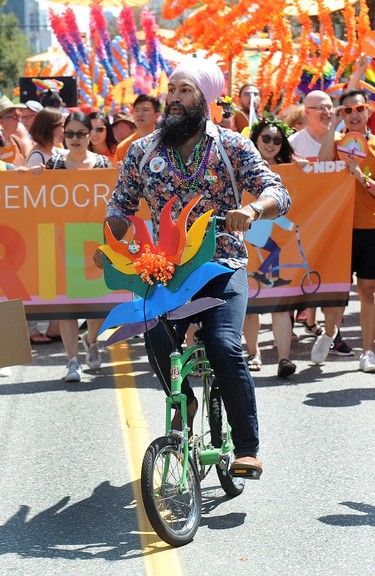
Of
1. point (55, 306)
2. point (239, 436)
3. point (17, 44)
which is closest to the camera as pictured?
point (239, 436)

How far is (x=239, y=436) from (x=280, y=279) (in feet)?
14.8

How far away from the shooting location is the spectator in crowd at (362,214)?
9.39m

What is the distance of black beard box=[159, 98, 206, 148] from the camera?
5.32m

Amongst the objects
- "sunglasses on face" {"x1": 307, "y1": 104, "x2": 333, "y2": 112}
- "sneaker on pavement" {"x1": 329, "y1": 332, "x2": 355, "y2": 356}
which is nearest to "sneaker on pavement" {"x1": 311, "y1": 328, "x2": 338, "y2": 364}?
"sneaker on pavement" {"x1": 329, "y1": 332, "x2": 355, "y2": 356}

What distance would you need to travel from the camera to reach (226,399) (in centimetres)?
536

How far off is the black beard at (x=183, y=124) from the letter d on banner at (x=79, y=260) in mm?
4346

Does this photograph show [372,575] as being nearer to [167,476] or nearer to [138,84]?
[167,476]

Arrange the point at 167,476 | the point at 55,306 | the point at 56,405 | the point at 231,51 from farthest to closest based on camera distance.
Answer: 1. the point at 231,51
2. the point at 55,306
3. the point at 56,405
4. the point at 167,476

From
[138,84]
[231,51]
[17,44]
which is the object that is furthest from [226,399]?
[17,44]

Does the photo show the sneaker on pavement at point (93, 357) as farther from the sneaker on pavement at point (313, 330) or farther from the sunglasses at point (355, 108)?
the sunglasses at point (355, 108)

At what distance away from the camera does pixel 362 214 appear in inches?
380

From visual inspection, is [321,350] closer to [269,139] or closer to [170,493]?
[269,139]

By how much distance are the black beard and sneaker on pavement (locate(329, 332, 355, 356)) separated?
502 cm

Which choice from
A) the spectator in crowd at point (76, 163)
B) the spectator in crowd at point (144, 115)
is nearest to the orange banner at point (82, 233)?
the spectator in crowd at point (76, 163)
